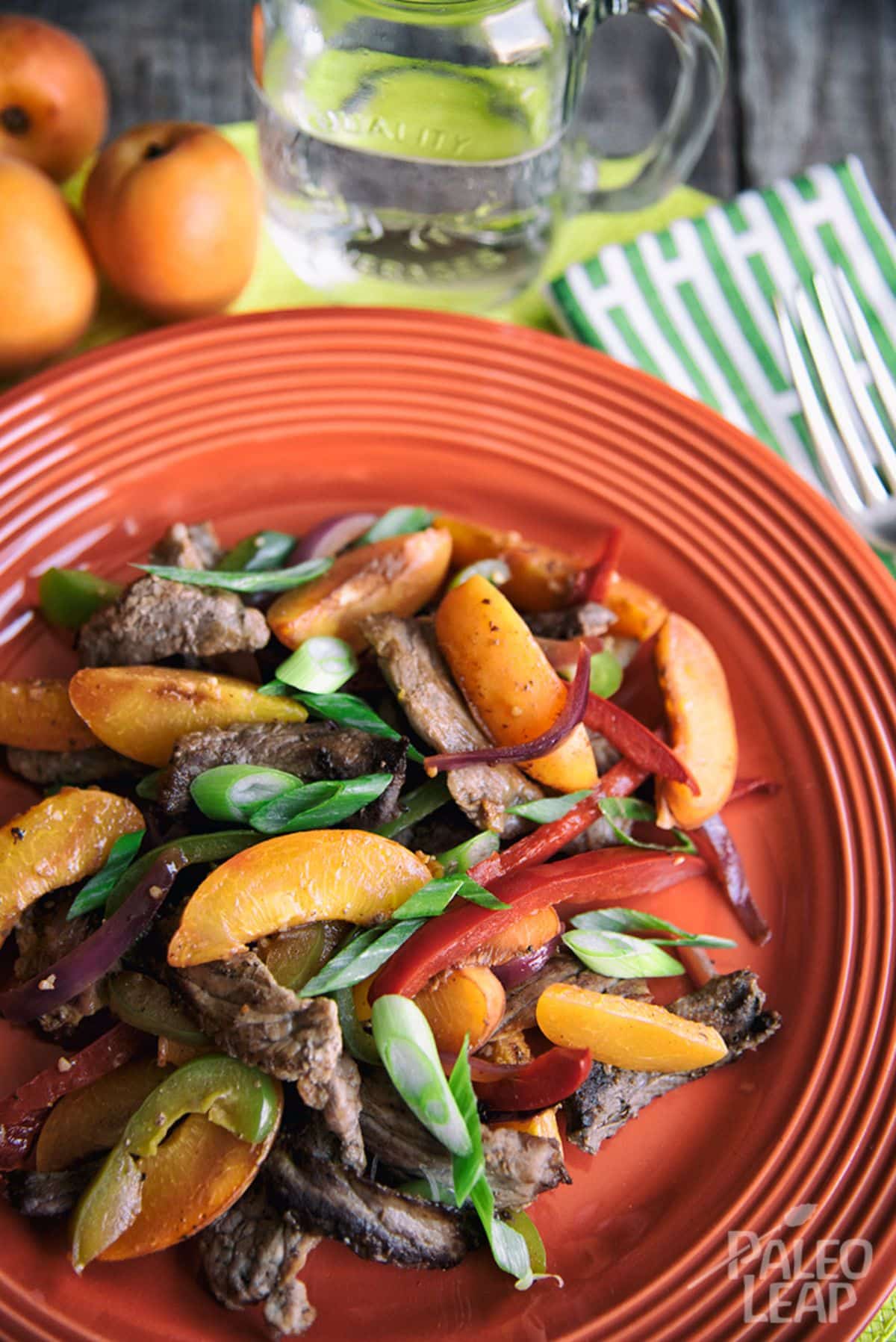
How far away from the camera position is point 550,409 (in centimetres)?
299

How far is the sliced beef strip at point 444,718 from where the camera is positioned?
7.76ft

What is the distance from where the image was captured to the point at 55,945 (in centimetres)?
227

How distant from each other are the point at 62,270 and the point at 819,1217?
8.83 ft

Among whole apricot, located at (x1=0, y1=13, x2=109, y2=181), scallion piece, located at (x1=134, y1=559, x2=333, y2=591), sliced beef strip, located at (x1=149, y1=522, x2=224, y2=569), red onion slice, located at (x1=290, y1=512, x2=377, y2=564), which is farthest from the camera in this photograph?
whole apricot, located at (x1=0, y1=13, x2=109, y2=181)

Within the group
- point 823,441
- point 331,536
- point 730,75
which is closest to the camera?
point 331,536

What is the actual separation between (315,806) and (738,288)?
2010mm

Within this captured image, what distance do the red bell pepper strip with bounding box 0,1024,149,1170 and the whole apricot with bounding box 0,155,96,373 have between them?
1.71 metres

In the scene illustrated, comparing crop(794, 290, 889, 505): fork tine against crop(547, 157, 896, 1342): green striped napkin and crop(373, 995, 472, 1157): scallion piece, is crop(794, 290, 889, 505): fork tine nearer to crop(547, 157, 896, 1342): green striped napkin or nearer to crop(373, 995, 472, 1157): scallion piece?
crop(547, 157, 896, 1342): green striped napkin

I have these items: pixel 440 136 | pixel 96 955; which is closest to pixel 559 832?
pixel 96 955

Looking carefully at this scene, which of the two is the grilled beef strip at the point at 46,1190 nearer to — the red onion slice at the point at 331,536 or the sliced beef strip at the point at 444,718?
the sliced beef strip at the point at 444,718

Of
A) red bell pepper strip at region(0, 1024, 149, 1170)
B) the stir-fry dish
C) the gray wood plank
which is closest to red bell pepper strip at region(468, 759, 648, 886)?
the stir-fry dish

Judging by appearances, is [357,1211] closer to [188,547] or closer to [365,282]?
[188,547]

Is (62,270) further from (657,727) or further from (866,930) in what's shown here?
(866,930)

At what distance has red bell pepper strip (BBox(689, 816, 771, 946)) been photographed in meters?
2.55
